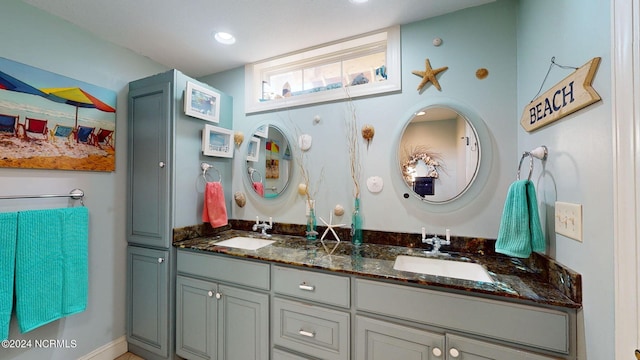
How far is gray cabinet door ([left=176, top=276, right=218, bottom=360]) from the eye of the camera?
1521mm

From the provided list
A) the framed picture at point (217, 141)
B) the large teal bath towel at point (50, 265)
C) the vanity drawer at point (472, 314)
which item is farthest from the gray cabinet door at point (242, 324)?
the framed picture at point (217, 141)

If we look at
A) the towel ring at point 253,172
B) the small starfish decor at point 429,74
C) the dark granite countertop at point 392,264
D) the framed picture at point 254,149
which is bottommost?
the dark granite countertop at point 392,264

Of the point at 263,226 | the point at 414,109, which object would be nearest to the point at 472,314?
the point at 414,109

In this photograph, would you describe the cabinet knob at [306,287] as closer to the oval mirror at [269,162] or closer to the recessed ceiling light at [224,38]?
the oval mirror at [269,162]

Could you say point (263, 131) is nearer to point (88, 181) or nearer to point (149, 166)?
point (149, 166)

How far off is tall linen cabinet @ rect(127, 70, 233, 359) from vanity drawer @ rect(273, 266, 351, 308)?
0.91 m

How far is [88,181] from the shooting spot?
64.7 inches

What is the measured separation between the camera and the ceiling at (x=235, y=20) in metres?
1.42

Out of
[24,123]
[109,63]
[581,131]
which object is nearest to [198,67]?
[109,63]

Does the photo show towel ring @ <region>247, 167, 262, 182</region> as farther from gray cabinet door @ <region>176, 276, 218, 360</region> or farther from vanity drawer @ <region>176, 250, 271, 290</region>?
gray cabinet door @ <region>176, 276, 218, 360</region>

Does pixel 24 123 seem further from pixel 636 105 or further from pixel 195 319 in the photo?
pixel 636 105

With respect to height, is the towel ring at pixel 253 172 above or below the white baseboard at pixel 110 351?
above

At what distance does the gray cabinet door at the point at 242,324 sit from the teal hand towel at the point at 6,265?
1067 mm

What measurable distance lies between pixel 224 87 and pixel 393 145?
170 centimetres
